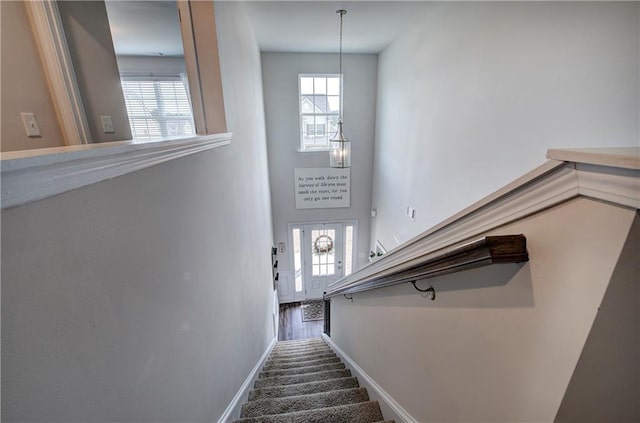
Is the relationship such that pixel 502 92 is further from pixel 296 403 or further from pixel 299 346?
pixel 299 346

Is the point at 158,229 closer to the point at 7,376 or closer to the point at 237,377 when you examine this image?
the point at 7,376

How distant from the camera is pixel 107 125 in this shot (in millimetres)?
1802

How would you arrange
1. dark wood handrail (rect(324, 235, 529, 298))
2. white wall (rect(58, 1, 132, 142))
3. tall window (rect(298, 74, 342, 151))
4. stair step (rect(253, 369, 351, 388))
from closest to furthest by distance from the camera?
dark wood handrail (rect(324, 235, 529, 298)), white wall (rect(58, 1, 132, 142)), stair step (rect(253, 369, 351, 388)), tall window (rect(298, 74, 342, 151))

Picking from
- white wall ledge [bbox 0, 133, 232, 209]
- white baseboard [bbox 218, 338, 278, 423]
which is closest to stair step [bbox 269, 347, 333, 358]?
white baseboard [bbox 218, 338, 278, 423]

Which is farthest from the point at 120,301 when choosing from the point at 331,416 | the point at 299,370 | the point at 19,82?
the point at 299,370

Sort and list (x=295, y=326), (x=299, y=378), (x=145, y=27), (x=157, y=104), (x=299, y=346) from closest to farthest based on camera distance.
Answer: (x=299, y=378)
(x=145, y=27)
(x=299, y=346)
(x=157, y=104)
(x=295, y=326)

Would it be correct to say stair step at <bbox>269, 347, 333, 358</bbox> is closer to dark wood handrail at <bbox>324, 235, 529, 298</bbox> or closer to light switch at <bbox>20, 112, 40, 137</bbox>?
dark wood handrail at <bbox>324, 235, 529, 298</bbox>

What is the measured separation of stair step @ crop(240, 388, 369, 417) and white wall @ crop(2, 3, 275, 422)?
26 centimetres

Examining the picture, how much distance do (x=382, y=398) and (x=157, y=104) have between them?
14.2 ft

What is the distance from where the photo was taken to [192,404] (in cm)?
100

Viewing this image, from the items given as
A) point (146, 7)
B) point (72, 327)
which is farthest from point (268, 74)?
point (72, 327)

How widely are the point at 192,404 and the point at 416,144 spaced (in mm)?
3252

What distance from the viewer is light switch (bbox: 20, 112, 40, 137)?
4.58ft

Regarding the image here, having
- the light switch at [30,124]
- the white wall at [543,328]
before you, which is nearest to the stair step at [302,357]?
the white wall at [543,328]
